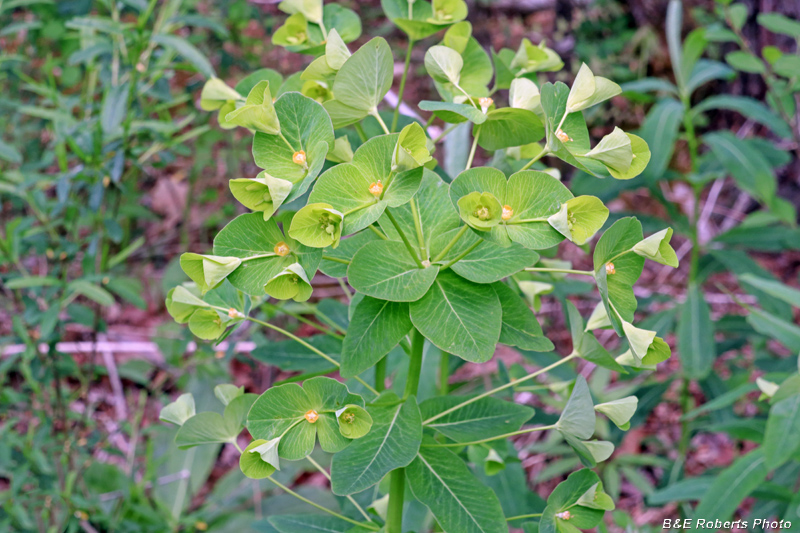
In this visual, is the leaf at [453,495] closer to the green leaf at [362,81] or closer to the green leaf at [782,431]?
the green leaf at [362,81]

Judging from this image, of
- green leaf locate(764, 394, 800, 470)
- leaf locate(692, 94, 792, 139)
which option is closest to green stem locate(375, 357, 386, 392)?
green leaf locate(764, 394, 800, 470)

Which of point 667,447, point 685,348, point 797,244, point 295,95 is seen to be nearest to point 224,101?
point 295,95

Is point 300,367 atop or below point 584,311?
atop

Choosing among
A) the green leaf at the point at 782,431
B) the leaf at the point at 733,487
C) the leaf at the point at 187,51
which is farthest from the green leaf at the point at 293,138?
the leaf at the point at 733,487

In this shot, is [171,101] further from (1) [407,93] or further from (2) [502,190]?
(1) [407,93]

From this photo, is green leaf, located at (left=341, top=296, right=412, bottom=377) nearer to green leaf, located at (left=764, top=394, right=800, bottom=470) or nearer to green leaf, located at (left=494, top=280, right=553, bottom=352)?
green leaf, located at (left=494, top=280, right=553, bottom=352)

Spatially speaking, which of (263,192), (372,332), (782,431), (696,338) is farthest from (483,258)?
(696,338)

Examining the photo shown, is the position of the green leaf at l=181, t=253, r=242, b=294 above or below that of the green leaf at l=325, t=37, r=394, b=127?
below
